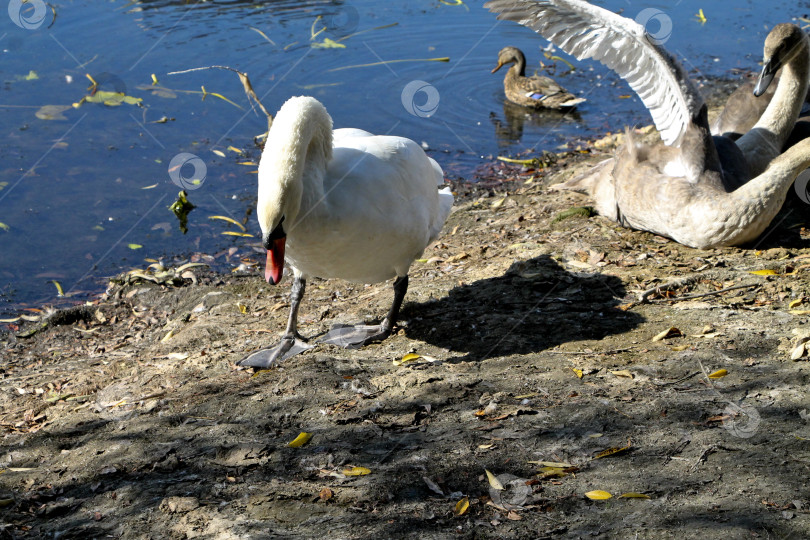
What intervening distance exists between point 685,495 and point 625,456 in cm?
37

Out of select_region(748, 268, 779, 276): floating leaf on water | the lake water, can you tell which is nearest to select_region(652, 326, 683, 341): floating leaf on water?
select_region(748, 268, 779, 276): floating leaf on water

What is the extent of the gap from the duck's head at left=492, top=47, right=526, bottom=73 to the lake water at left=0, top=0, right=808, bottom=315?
1.03 ft

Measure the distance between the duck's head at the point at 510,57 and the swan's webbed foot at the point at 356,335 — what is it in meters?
7.08

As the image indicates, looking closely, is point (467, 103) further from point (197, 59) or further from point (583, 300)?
point (583, 300)

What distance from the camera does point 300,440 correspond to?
377cm

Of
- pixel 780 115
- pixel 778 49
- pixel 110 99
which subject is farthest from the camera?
pixel 110 99

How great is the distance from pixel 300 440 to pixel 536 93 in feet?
26.7

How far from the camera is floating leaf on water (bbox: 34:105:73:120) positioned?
9.85m

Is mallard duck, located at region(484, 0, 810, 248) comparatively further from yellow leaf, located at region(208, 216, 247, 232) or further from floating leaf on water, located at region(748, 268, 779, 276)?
yellow leaf, located at region(208, 216, 247, 232)

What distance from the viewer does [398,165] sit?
488 centimetres

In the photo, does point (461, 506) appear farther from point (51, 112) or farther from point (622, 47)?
point (51, 112)

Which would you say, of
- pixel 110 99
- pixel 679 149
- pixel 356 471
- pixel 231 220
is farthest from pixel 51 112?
pixel 356 471

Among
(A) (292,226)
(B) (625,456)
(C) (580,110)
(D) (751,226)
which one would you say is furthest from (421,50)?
(B) (625,456)

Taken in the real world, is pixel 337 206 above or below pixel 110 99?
above
